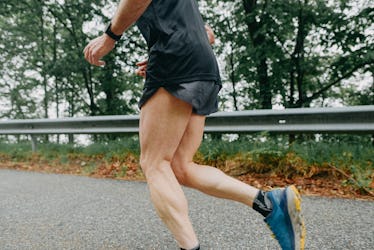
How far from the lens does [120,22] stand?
1.59 metres

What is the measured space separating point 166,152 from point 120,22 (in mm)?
659

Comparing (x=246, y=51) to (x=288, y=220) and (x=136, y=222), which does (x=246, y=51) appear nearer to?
(x=136, y=222)

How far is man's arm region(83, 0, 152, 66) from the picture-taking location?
1.50 meters

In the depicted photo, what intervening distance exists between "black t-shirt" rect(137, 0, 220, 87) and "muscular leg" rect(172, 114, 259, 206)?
11.1 inches

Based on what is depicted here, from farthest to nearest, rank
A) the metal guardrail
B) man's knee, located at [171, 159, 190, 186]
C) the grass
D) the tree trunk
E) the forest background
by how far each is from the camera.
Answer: the tree trunk < the forest background < the grass < the metal guardrail < man's knee, located at [171, 159, 190, 186]

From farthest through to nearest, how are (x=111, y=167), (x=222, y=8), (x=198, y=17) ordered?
(x=222, y=8), (x=111, y=167), (x=198, y=17)

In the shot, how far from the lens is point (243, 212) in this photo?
113 inches

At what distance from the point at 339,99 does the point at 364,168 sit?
9.76 metres

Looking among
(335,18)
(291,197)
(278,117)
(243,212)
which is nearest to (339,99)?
(335,18)

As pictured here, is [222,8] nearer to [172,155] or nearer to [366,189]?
[366,189]

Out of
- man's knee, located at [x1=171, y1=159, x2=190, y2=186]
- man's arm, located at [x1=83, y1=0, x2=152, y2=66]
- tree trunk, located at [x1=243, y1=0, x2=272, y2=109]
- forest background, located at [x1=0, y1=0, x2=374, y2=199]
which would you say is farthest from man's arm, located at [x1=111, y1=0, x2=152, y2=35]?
tree trunk, located at [x1=243, y1=0, x2=272, y2=109]

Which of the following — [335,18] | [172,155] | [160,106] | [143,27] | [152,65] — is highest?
[335,18]

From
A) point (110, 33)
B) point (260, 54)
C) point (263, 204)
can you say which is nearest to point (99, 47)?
point (110, 33)

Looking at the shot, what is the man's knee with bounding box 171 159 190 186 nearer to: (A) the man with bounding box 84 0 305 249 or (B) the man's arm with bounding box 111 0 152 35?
(A) the man with bounding box 84 0 305 249
